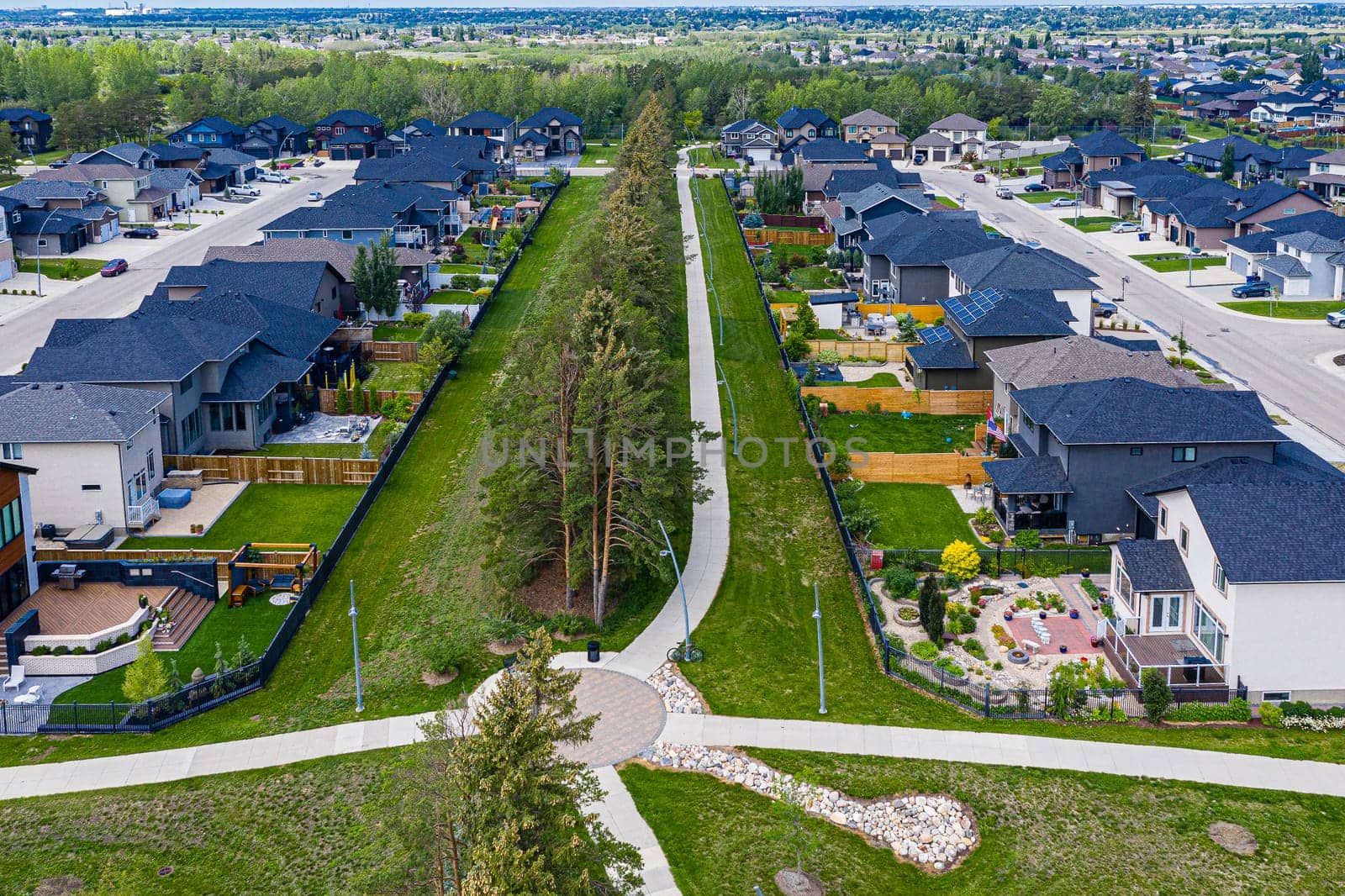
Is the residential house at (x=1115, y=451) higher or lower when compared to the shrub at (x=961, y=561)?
higher

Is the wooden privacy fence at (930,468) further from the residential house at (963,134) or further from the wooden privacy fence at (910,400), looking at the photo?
the residential house at (963,134)

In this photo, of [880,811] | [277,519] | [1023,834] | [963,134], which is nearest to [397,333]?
[277,519]

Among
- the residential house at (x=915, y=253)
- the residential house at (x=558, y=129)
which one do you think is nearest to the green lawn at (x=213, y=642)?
the residential house at (x=915, y=253)

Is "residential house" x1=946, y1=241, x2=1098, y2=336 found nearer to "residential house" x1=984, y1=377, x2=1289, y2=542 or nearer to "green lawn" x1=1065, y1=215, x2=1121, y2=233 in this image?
"residential house" x1=984, y1=377, x2=1289, y2=542

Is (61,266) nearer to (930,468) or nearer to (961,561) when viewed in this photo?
(930,468)

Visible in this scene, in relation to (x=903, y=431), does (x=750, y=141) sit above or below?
above

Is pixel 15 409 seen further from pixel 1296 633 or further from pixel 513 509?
pixel 1296 633
